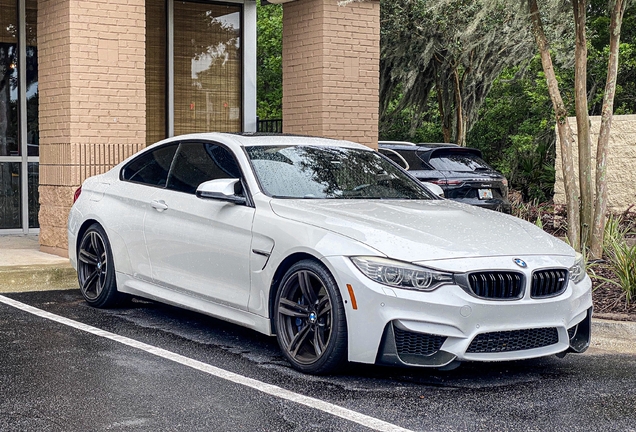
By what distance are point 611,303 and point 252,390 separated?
4137mm

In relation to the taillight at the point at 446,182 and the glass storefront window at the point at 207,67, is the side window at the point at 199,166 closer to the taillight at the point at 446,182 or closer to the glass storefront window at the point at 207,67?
the taillight at the point at 446,182

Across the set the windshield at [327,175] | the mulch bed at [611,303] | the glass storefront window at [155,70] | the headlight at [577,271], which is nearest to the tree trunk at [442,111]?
the glass storefront window at [155,70]

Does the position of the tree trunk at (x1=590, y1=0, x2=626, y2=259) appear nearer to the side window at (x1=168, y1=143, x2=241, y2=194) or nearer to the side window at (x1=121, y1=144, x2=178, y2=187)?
the side window at (x1=168, y1=143, x2=241, y2=194)

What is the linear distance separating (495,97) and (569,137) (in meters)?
27.7

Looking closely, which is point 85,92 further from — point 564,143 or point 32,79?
point 564,143

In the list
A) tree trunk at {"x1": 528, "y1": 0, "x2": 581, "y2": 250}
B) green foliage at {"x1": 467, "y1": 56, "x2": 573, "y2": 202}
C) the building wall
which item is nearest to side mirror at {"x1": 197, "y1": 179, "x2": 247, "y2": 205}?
tree trunk at {"x1": 528, "y1": 0, "x2": 581, "y2": 250}

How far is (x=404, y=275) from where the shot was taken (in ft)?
18.1

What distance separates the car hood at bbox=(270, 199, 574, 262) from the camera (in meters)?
5.66

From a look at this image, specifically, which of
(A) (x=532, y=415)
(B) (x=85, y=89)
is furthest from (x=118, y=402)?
(B) (x=85, y=89)

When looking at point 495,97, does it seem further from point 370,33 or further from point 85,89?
point 85,89

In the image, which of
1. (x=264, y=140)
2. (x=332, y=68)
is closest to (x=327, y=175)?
(x=264, y=140)

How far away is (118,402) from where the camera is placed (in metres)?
5.18

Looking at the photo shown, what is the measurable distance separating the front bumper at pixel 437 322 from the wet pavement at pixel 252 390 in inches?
9.6

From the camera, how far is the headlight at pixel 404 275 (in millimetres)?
5500
